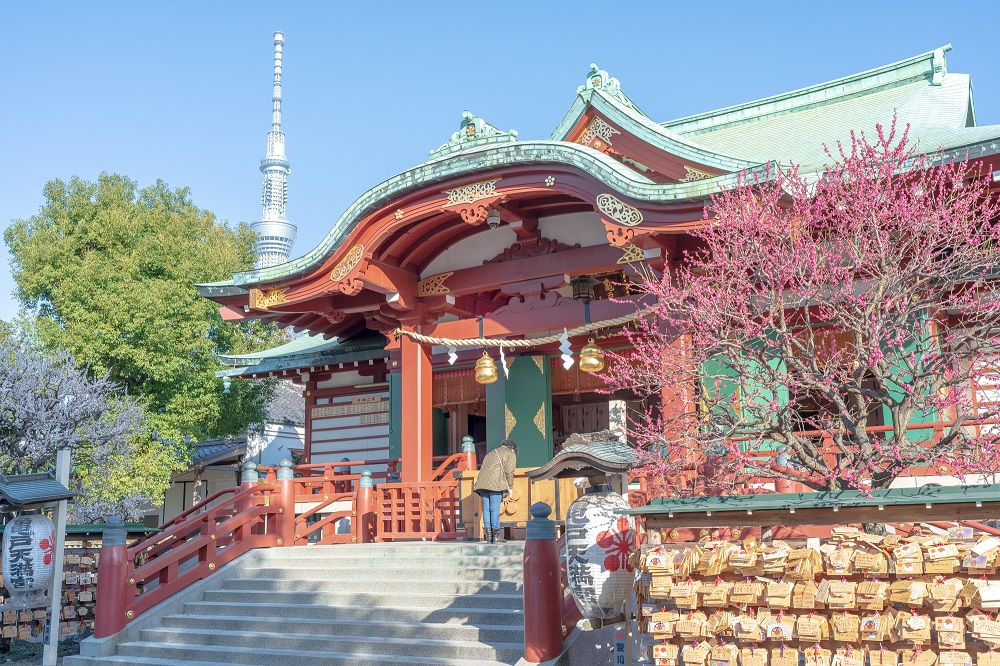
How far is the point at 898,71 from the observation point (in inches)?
629

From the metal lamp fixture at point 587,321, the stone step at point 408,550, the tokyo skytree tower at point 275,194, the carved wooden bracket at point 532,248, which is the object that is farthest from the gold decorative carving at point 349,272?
the tokyo skytree tower at point 275,194

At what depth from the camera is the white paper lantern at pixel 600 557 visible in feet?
24.2

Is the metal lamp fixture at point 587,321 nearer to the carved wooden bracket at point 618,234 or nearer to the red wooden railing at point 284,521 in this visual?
the carved wooden bracket at point 618,234

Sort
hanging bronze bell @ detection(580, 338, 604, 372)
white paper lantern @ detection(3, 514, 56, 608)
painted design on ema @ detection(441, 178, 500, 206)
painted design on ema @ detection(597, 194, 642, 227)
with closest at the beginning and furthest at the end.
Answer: white paper lantern @ detection(3, 514, 56, 608)
painted design on ema @ detection(597, 194, 642, 227)
hanging bronze bell @ detection(580, 338, 604, 372)
painted design on ema @ detection(441, 178, 500, 206)

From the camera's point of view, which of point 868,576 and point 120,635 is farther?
point 120,635

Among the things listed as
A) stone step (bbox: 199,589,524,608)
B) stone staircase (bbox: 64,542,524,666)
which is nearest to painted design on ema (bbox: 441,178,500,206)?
stone staircase (bbox: 64,542,524,666)

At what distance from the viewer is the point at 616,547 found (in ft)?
24.5

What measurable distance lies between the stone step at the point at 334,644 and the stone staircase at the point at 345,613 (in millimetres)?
11

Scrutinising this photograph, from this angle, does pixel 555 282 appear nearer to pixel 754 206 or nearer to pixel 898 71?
pixel 754 206

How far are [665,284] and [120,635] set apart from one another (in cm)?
726

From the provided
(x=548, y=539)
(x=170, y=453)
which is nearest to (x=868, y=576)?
(x=548, y=539)

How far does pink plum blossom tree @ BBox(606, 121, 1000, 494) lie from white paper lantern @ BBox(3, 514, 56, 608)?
264 inches

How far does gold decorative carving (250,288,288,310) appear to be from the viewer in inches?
539

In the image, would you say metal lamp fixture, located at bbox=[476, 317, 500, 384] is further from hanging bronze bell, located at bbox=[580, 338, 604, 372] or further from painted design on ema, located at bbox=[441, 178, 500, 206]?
painted design on ema, located at bbox=[441, 178, 500, 206]
